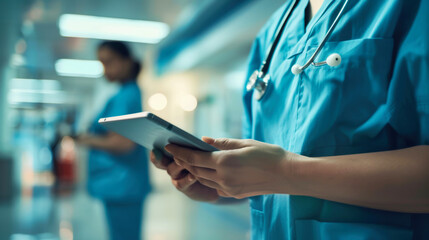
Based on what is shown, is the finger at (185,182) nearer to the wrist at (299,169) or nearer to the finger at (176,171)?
the finger at (176,171)

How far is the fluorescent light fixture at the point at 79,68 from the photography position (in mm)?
7508

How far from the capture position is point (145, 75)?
8.61 metres

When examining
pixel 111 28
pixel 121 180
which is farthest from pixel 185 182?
pixel 111 28

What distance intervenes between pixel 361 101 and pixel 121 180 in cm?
136

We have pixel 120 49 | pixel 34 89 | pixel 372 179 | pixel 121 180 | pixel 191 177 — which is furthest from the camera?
pixel 34 89

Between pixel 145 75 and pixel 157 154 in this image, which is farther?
pixel 145 75

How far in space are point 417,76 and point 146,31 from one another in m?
5.37

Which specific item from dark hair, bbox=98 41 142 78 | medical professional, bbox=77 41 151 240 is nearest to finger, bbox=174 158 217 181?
medical professional, bbox=77 41 151 240

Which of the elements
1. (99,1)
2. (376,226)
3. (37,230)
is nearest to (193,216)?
(37,230)

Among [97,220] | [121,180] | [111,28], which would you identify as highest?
[111,28]

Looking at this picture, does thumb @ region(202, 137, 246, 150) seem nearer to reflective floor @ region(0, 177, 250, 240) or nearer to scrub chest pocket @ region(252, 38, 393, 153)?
scrub chest pocket @ region(252, 38, 393, 153)

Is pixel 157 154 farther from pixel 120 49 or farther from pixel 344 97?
pixel 120 49

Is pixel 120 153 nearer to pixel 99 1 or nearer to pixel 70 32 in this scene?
pixel 99 1

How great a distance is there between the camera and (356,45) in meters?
0.55
